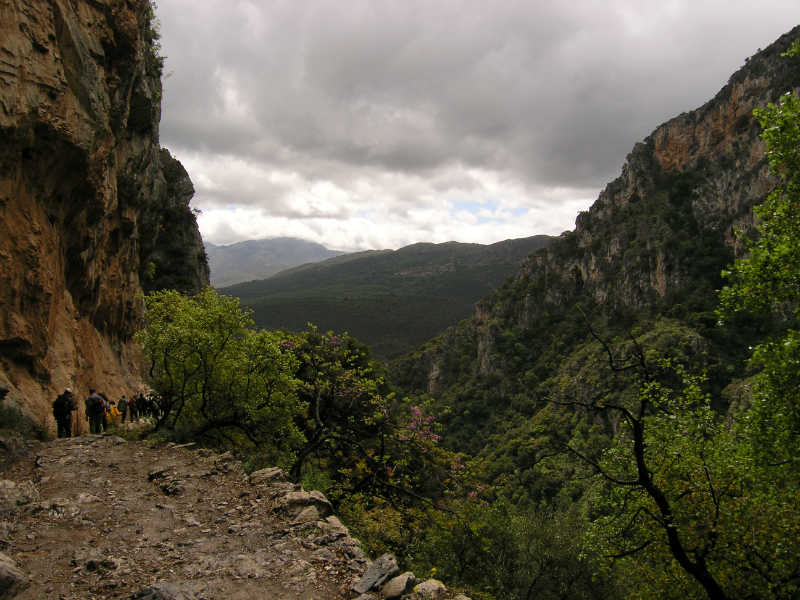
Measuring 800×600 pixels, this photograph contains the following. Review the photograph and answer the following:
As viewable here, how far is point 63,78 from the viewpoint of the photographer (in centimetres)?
1820

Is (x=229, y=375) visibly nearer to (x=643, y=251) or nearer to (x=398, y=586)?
(x=398, y=586)

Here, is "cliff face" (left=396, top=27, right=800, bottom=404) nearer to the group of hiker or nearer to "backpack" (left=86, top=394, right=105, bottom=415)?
the group of hiker

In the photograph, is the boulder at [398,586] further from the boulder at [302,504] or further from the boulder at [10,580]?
the boulder at [10,580]

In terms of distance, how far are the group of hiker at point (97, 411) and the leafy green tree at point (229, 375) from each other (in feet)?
10.4

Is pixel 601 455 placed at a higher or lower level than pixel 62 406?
lower

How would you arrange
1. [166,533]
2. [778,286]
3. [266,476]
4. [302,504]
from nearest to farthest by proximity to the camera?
[166,533], [778,286], [302,504], [266,476]

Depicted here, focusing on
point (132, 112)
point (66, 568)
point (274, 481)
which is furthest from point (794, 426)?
point (132, 112)

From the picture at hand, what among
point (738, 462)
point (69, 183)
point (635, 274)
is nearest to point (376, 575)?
point (738, 462)

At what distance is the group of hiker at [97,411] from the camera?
653 inches

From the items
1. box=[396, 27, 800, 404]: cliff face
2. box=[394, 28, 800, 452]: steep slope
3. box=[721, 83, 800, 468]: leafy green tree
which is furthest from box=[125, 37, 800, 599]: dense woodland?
box=[396, 27, 800, 404]: cliff face

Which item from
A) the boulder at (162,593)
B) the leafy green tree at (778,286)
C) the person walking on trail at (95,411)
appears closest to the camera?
the boulder at (162,593)

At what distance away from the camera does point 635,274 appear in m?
108

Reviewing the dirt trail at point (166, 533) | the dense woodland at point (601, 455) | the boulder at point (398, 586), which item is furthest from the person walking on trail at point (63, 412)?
the boulder at point (398, 586)

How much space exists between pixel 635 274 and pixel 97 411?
115 m
